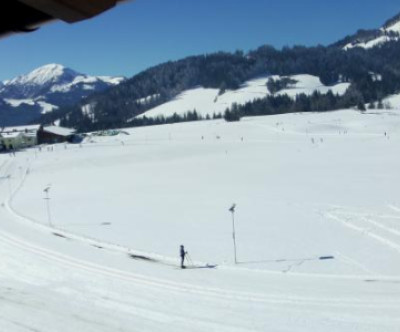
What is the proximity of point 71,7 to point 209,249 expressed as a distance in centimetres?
2242

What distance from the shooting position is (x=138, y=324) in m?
15.2

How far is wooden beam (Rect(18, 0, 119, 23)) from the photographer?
2.07 m

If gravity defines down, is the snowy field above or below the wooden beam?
below

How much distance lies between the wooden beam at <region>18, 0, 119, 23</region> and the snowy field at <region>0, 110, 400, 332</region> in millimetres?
13571

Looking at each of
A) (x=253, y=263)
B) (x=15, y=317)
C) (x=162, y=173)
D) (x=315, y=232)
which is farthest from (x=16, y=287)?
(x=162, y=173)

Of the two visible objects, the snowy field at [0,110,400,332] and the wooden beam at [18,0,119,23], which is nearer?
the wooden beam at [18,0,119,23]

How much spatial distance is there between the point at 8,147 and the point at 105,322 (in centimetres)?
10933

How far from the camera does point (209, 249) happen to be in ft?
78.9

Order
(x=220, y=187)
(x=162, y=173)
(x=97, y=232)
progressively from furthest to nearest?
1. (x=162, y=173)
2. (x=220, y=187)
3. (x=97, y=232)

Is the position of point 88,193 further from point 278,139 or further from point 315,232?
point 278,139

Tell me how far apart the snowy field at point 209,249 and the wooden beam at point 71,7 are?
1357 centimetres

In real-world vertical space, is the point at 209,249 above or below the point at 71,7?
below

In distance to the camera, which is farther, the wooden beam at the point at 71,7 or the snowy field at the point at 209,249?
the snowy field at the point at 209,249

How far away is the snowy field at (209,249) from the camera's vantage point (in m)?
15.8
